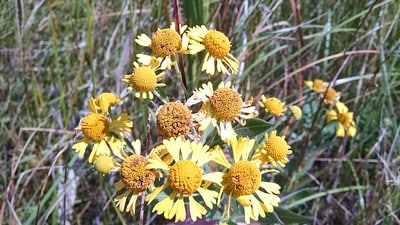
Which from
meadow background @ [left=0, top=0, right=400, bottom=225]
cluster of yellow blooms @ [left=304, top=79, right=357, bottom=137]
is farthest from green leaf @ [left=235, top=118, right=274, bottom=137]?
cluster of yellow blooms @ [left=304, top=79, right=357, bottom=137]

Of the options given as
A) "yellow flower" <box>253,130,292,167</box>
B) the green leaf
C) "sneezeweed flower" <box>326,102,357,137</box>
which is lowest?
"sneezeweed flower" <box>326,102,357,137</box>

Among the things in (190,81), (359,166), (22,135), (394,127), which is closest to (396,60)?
(394,127)

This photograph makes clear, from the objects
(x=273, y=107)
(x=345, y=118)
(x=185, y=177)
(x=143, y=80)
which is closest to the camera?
(x=185, y=177)

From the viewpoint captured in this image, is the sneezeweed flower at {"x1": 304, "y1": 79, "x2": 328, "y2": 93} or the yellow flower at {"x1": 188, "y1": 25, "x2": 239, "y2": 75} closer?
the yellow flower at {"x1": 188, "y1": 25, "x2": 239, "y2": 75}

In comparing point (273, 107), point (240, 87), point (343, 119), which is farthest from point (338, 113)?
point (273, 107)

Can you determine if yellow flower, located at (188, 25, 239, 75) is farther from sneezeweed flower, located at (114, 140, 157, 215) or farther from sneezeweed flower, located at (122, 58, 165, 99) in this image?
sneezeweed flower, located at (114, 140, 157, 215)

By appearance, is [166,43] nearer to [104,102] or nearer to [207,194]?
[104,102]

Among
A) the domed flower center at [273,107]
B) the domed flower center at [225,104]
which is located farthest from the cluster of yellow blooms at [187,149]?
the domed flower center at [273,107]
